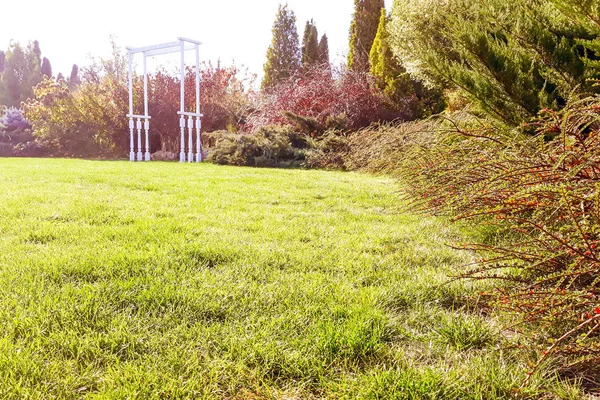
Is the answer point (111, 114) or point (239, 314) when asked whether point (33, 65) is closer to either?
point (111, 114)

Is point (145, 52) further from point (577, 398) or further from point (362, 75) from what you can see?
point (577, 398)

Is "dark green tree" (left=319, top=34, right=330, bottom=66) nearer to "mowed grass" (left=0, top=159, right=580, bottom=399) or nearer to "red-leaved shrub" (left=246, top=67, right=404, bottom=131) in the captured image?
"red-leaved shrub" (left=246, top=67, right=404, bottom=131)

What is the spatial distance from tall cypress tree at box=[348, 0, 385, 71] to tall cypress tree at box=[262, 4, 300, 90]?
609 cm

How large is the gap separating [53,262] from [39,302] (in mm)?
516

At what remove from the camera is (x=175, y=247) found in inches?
104

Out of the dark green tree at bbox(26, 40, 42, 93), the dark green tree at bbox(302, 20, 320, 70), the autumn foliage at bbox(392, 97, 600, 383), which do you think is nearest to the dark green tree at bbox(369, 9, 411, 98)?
the dark green tree at bbox(302, 20, 320, 70)

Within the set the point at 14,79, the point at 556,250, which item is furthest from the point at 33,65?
the point at 556,250

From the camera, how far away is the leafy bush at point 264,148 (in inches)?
408

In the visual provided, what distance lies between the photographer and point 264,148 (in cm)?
1040

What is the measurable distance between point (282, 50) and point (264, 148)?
44.4 feet

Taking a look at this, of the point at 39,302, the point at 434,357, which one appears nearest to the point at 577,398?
the point at 434,357

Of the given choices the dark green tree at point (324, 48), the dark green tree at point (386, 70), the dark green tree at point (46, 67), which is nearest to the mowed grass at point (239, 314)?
the dark green tree at point (386, 70)

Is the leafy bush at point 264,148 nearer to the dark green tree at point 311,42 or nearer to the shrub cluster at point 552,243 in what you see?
the shrub cluster at point 552,243

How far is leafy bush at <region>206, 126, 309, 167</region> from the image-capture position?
34.0 feet
